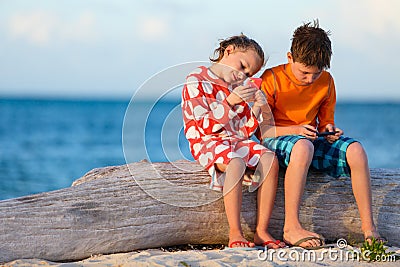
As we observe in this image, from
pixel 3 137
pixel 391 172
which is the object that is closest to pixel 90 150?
pixel 3 137

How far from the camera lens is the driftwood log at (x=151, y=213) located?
14.9 ft

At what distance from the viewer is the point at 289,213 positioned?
15.8 feet

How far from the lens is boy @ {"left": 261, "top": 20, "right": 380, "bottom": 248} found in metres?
4.79

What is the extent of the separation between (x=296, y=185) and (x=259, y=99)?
75 cm

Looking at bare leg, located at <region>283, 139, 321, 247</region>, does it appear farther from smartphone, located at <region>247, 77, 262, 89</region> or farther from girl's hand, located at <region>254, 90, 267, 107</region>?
smartphone, located at <region>247, 77, 262, 89</region>

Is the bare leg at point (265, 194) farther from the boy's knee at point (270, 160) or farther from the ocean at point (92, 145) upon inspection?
the ocean at point (92, 145)

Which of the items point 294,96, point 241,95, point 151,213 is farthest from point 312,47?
point 151,213

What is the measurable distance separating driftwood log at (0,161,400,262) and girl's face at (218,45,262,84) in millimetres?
812

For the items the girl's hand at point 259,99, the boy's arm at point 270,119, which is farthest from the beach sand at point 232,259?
the girl's hand at point 259,99

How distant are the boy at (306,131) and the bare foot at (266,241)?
9 cm

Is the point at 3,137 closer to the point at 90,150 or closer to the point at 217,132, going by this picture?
the point at 90,150

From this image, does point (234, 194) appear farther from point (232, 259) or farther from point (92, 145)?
point (92, 145)

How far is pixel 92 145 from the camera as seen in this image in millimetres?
26219

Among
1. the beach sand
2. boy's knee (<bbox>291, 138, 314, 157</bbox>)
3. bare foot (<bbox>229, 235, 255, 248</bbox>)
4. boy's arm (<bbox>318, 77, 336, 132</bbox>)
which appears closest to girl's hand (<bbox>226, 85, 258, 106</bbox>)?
boy's knee (<bbox>291, 138, 314, 157</bbox>)
